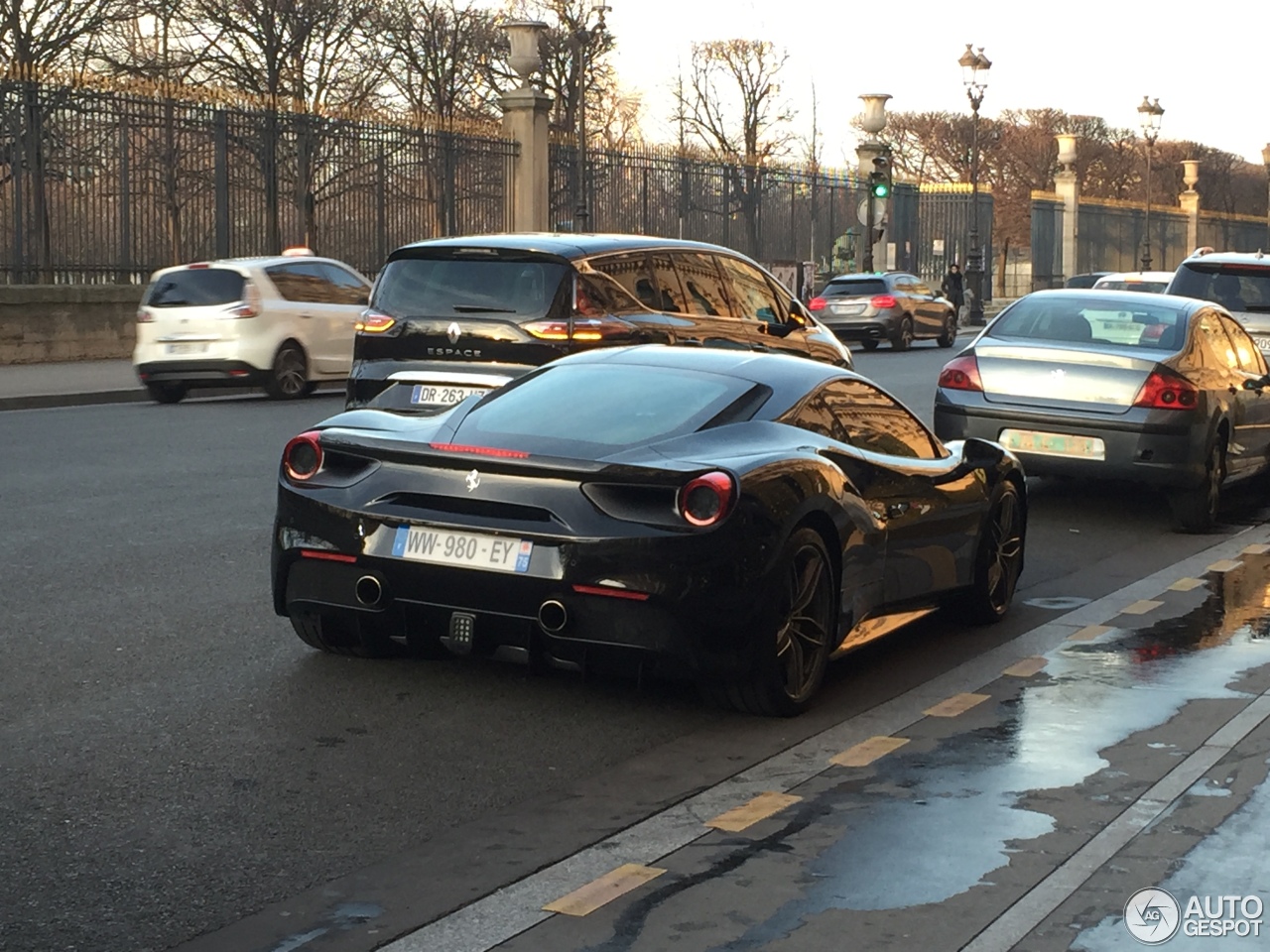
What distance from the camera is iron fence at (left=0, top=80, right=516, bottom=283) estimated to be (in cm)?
2509

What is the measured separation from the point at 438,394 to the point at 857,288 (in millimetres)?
25159

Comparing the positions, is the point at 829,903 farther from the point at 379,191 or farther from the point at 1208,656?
the point at 379,191

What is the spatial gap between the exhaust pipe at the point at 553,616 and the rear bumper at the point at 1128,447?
628cm

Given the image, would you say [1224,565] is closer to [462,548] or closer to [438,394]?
[438,394]

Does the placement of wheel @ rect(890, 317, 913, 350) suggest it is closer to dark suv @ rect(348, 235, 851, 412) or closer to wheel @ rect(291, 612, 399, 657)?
dark suv @ rect(348, 235, 851, 412)

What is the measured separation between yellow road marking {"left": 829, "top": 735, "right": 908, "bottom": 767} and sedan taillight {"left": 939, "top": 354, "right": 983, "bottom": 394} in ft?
21.5

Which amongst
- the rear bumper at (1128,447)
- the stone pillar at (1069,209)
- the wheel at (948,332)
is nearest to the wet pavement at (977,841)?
the rear bumper at (1128,447)

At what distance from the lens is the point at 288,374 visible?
21234 millimetres

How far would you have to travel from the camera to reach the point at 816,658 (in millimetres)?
6832

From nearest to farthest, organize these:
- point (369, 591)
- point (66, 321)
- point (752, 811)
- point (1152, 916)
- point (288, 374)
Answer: point (1152, 916), point (752, 811), point (369, 591), point (288, 374), point (66, 321)

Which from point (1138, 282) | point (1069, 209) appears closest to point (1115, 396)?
point (1138, 282)

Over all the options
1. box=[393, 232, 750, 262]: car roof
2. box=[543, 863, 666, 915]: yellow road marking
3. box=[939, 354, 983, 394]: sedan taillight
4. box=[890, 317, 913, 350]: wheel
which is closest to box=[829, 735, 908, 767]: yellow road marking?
box=[543, 863, 666, 915]: yellow road marking

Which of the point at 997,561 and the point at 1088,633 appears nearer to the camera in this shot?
the point at 1088,633

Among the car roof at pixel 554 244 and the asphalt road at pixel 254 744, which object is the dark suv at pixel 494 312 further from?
the asphalt road at pixel 254 744
